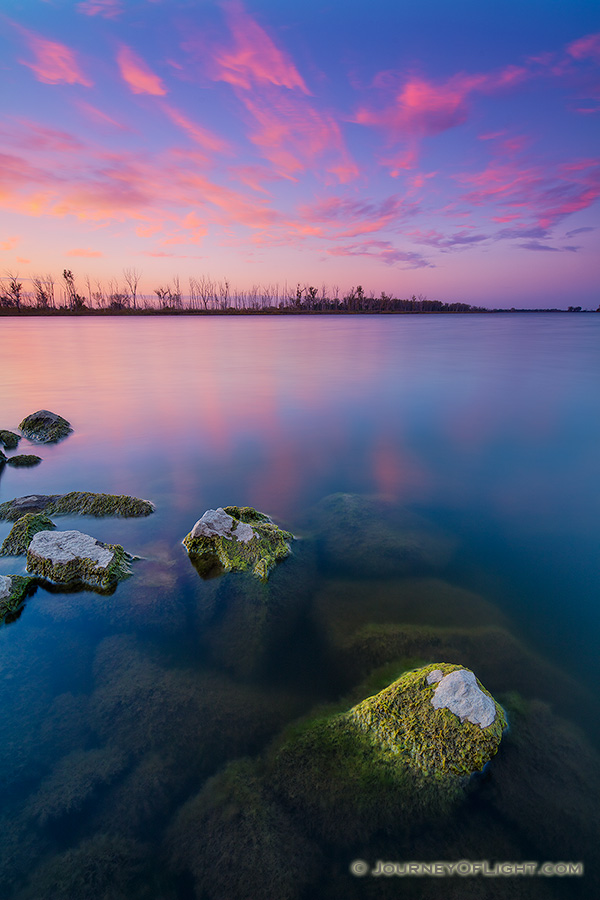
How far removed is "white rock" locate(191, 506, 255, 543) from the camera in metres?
5.77

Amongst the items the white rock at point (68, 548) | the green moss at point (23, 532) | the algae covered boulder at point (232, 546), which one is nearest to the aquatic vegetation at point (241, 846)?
the algae covered boulder at point (232, 546)

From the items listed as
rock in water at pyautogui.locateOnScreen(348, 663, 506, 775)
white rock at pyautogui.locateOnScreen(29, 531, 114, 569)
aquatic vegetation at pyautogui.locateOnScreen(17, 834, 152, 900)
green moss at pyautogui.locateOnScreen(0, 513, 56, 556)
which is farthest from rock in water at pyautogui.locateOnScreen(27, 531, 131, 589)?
rock in water at pyautogui.locateOnScreen(348, 663, 506, 775)

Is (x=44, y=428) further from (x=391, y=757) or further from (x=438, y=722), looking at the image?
(x=438, y=722)

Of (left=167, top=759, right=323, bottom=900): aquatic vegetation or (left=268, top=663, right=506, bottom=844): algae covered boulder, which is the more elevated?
(left=268, top=663, right=506, bottom=844): algae covered boulder

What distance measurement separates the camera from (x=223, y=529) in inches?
230

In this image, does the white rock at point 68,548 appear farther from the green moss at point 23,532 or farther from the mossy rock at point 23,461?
the mossy rock at point 23,461

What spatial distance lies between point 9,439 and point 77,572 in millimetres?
7913

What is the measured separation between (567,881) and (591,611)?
310cm

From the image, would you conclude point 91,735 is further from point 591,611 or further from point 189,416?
point 189,416

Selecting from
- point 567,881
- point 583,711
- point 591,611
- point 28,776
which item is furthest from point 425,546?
point 28,776

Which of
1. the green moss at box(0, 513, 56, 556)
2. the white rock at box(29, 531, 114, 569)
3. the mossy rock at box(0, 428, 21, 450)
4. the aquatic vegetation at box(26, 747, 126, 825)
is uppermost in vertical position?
the white rock at box(29, 531, 114, 569)

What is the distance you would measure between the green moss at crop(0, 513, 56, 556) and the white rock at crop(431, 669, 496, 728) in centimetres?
570

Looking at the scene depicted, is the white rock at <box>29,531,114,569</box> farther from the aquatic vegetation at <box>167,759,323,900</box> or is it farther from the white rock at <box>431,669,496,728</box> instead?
the white rock at <box>431,669,496,728</box>

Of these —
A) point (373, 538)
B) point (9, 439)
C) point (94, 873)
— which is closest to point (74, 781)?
point (94, 873)
